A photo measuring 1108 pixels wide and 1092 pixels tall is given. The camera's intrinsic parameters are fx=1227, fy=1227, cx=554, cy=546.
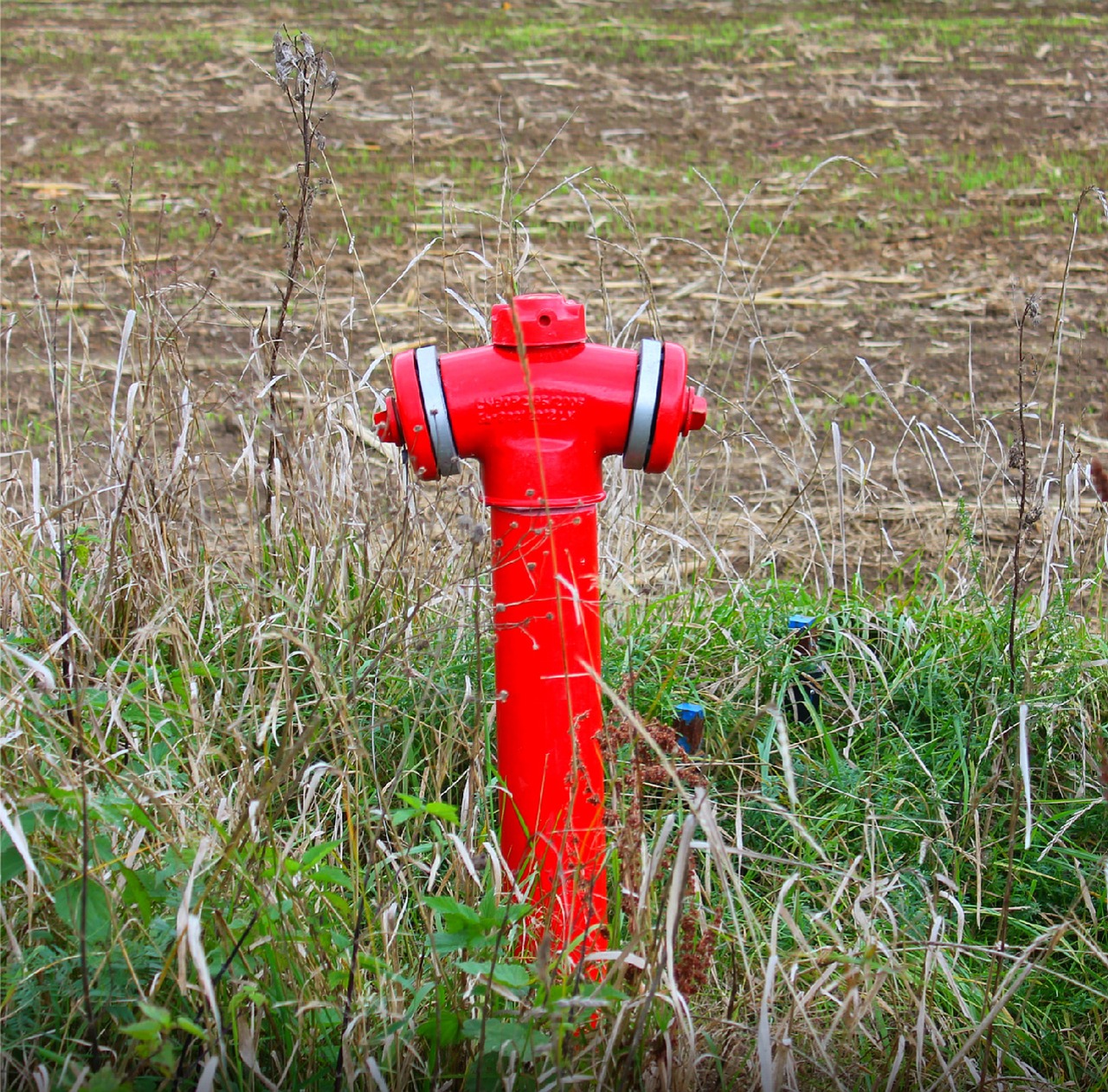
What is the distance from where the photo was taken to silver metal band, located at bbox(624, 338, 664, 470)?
1.74 meters

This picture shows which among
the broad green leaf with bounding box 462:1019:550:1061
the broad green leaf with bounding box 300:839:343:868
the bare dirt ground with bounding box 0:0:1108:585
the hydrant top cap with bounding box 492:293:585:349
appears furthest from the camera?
the bare dirt ground with bounding box 0:0:1108:585

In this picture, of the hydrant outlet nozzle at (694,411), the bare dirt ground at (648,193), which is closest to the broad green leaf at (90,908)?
the hydrant outlet nozzle at (694,411)

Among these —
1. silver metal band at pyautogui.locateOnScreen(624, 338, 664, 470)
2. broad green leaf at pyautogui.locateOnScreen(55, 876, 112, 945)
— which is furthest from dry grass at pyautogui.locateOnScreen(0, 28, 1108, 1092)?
silver metal band at pyautogui.locateOnScreen(624, 338, 664, 470)

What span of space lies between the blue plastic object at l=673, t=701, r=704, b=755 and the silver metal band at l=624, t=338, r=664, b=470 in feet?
1.98

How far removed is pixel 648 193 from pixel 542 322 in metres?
4.91

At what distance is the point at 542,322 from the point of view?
5.65 feet

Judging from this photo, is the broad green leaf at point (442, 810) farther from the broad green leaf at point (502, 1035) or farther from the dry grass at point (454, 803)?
the broad green leaf at point (502, 1035)

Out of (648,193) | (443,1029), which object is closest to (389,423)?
(443,1029)

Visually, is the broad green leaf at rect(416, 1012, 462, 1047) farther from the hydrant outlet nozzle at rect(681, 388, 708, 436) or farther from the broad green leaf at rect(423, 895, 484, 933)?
the hydrant outlet nozzle at rect(681, 388, 708, 436)

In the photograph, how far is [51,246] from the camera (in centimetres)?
543

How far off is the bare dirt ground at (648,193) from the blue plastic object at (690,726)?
2.46ft

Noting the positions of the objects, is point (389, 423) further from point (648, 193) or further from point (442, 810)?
point (648, 193)

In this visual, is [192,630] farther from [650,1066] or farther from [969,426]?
[969,426]

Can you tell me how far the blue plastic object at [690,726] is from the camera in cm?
217
